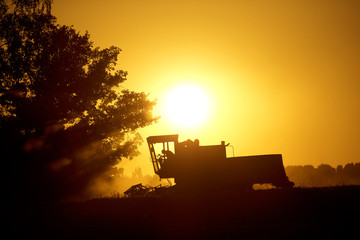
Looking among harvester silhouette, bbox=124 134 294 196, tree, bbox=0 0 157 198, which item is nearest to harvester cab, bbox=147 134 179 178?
harvester silhouette, bbox=124 134 294 196

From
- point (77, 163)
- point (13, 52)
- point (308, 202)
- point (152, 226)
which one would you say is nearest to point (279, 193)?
point (308, 202)

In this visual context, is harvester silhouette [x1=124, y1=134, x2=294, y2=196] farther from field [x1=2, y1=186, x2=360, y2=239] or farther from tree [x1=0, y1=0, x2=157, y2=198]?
tree [x1=0, y1=0, x2=157, y2=198]

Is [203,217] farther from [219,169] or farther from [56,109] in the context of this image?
[56,109]

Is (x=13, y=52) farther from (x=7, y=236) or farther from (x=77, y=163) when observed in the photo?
(x=7, y=236)

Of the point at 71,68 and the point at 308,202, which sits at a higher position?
the point at 71,68

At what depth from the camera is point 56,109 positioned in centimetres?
3095

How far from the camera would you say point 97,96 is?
33875mm

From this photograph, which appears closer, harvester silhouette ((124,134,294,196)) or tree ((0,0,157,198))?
harvester silhouette ((124,134,294,196))

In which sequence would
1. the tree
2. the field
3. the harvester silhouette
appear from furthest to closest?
the tree, the harvester silhouette, the field

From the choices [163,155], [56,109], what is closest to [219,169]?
[163,155]

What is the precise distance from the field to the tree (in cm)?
1337

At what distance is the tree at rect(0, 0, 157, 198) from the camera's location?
94.0ft

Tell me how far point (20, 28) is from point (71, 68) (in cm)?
534

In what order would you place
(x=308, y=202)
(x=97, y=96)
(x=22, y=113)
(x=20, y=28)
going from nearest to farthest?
(x=308, y=202), (x=22, y=113), (x=20, y=28), (x=97, y=96)
